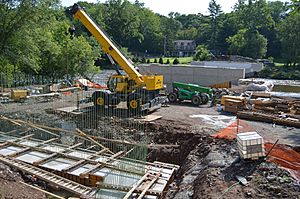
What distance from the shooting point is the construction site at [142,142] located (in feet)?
34.3

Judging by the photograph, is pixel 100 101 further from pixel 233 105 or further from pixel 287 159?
pixel 287 159

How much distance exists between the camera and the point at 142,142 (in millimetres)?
15547

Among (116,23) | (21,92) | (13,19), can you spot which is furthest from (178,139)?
(116,23)

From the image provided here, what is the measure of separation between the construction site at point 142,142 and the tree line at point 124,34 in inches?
146

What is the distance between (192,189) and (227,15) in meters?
84.0

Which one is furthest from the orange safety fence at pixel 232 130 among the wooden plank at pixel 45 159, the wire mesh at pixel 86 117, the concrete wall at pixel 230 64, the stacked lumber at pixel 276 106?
the concrete wall at pixel 230 64

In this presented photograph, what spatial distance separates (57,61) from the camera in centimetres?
3266

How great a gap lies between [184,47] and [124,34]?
3468cm

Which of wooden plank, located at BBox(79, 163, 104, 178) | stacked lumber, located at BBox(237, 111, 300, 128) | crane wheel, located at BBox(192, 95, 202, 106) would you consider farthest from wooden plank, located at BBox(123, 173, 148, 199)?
crane wheel, located at BBox(192, 95, 202, 106)

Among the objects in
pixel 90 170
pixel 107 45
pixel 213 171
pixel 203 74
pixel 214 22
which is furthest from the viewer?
pixel 214 22

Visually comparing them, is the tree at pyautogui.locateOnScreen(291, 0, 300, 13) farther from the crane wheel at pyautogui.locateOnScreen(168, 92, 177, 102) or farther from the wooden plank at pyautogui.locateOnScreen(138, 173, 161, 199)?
the crane wheel at pyautogui.locateOnScreen(168, 92, 177, 102)

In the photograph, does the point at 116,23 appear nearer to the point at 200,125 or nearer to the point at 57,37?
the point at 57,37

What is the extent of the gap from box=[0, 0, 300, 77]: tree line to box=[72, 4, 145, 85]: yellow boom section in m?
1.12

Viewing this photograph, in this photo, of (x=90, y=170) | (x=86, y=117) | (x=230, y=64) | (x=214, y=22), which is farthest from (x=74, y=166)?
(x=214, y=22)
